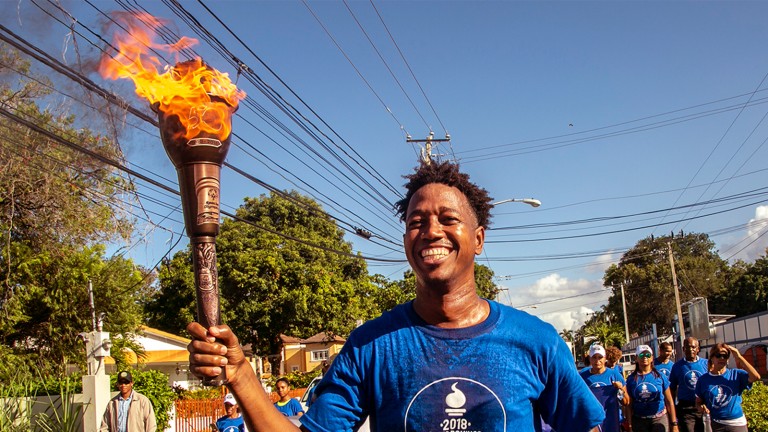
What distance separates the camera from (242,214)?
4303 cm

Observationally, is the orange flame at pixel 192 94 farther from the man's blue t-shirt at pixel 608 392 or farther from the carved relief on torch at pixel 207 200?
the man's blue t-shirt at pixel 608 392

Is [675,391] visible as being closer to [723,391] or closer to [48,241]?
[723,391]

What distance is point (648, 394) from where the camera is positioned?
9633 mm

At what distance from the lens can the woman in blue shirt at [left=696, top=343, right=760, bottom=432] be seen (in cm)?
900

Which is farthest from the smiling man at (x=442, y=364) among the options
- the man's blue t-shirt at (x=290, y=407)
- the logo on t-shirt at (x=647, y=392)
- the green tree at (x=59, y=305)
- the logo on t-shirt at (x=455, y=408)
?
the green tree at (x=59, y=305)

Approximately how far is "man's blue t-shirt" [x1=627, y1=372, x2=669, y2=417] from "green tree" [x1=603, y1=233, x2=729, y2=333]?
191 ft

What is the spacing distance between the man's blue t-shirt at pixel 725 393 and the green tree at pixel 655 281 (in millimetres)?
58486

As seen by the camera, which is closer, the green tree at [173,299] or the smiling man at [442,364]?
the smiling man at [442,364]

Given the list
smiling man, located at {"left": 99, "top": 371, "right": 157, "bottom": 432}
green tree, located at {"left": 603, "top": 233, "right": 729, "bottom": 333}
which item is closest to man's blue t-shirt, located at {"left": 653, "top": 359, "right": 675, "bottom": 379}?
smiling man, located at {"left": 99, "top": 371, "right": 157, "bottom": 432}

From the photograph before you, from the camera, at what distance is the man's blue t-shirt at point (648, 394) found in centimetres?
959

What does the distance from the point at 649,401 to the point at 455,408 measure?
7886 millimetres

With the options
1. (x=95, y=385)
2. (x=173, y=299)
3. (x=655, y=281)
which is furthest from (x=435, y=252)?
(x=655, y=281)

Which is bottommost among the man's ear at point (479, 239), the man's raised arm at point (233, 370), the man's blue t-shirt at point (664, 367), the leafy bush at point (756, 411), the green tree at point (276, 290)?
the leafy bush at point (756, 411)

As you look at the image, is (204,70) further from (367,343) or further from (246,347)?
(246,347)
